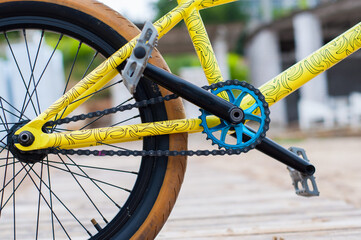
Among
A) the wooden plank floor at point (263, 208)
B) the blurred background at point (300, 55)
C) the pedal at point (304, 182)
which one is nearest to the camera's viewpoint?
the pedal at point (304, 182)

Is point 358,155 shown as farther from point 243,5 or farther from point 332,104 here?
point 243,5

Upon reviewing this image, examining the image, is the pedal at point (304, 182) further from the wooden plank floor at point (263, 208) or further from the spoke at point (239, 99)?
the spoke at point (239, 99)

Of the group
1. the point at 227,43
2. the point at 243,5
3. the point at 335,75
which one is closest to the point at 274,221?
the point at 227,43

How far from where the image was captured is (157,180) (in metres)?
1.54

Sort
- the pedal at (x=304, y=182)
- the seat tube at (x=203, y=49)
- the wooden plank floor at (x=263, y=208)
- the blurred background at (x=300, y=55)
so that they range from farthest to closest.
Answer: the blurred background at (x=300, y=55), the wooden plank floor at (x=263, y=208), the pedal at (x=304, y=182), the seat tube at (x=203, y=49)

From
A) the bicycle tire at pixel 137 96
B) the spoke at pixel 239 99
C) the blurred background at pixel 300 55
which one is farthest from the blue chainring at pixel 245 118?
the blurred background at pixel 300 55

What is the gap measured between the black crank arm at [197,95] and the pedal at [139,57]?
84 mm

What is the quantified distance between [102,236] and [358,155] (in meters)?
5.21

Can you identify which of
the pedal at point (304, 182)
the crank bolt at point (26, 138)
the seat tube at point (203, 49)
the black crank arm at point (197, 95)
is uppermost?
the seat tube at point (203, 49)

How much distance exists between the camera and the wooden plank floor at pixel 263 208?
2031mm

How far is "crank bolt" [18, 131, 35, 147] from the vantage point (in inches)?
59.5

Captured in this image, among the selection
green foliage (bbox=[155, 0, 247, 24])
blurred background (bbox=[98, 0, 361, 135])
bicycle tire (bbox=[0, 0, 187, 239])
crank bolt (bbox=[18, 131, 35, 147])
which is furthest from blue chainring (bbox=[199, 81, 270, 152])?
green foliage (bbox=[155, 0, 247, 24])

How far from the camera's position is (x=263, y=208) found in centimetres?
265

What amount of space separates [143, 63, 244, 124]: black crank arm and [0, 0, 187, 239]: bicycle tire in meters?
0.05
